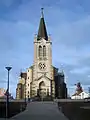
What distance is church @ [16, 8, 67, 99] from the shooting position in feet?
439

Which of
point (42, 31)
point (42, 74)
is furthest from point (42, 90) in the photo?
point (42, 31)

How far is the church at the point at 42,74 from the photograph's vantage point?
134 metres

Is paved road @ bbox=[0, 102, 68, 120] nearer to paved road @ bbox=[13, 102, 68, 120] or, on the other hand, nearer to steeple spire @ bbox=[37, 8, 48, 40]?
paved road @ bbox=[13, 102, 68, 120]

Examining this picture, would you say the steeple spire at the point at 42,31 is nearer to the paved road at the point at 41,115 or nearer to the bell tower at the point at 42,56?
the bell tower at the point at 42,56

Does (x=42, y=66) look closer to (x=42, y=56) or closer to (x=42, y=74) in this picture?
(x=42, y=74)

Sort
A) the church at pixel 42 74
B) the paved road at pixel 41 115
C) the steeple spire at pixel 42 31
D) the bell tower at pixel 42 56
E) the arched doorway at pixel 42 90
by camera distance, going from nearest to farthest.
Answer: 1. the paved road at pixel 41 115
2. the arched doorway at pixel 42 90
3. the church at pixel 42 74
4. the bell tower at pixel 42 56
5. the steeple spire at pixel 42 31

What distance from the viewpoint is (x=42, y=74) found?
445 feet

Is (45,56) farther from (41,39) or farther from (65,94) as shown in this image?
(65,94)

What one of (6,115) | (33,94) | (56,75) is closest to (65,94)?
(56,75)

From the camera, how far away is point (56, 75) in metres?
144

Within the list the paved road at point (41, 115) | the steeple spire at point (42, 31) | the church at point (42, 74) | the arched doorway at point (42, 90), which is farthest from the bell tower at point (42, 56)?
the paved road at point (41, 115)

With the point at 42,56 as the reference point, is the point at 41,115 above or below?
below

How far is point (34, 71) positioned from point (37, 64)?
3.47m

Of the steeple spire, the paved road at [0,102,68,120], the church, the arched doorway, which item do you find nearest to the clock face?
the church
